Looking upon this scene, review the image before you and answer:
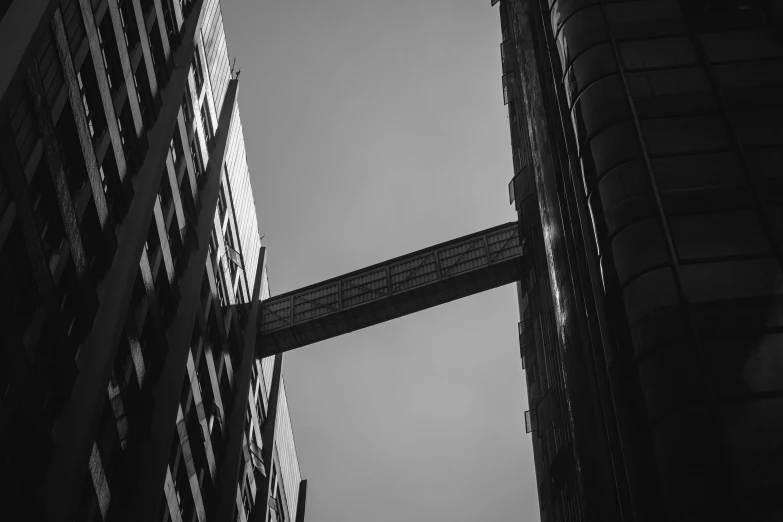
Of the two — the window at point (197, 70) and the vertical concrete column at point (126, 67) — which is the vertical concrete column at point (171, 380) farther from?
the window at point (197, 70)

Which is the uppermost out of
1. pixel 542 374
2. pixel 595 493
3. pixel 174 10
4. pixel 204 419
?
pixel 174 10

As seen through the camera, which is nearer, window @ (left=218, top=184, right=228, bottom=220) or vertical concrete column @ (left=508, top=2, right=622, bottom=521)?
vertical concrete column @ (left=508, top=2, right=622, bottom=521)

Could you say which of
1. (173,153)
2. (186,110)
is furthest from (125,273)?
(186,110)

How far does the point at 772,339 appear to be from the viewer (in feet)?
52.7

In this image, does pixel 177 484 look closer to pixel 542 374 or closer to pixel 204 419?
pixel 204 419

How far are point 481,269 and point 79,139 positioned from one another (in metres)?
24.2

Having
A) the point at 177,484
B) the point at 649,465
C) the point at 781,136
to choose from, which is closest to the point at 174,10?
the point at 177,484

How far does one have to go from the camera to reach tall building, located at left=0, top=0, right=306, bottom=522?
75.2 ft

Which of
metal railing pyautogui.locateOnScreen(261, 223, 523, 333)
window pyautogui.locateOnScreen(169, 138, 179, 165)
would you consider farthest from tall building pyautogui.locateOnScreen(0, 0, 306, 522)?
metal railing pyautogui.locateOnScreen(261, 223, 523, 333)

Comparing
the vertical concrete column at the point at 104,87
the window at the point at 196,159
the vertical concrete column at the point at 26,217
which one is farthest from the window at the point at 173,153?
the vertical concrete column at the point at 26,217

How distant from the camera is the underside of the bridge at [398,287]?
150 feet

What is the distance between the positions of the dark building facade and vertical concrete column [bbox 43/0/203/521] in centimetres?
1440

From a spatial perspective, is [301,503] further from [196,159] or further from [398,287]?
[196,159]

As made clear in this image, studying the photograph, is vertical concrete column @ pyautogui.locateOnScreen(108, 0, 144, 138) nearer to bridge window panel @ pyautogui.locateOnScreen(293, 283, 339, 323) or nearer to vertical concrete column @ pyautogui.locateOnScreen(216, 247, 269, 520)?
vertical concrete column @ pyautogui.locateOnScreen(216, 247, 269, 520)
